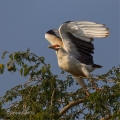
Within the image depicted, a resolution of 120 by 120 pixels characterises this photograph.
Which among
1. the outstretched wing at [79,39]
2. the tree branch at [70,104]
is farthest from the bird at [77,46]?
the tree branch at [70,104]

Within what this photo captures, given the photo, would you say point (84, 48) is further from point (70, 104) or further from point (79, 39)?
point (70, 104)

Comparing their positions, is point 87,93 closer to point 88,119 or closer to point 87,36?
point 88,119

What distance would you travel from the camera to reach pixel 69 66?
835 cm

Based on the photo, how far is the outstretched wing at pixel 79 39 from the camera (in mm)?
8531

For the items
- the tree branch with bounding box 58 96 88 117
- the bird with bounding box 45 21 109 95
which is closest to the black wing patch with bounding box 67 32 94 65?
the bird with bounding box 45 21 109 95

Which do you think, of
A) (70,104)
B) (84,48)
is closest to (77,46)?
(84,48)

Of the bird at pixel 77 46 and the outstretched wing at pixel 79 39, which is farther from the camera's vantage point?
the outstretched wing at pixel 79 39

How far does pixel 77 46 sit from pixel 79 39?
0.13m

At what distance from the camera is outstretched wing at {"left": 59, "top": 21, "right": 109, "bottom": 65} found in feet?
28.0

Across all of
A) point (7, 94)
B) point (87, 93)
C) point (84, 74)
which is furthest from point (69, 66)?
point (7, 94)

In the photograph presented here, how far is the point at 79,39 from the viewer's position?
8.77 metres

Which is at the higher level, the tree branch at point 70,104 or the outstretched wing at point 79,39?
the outstretched wing at point 79,39

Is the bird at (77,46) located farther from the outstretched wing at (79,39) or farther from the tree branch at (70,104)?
the tree branch at (70,104)

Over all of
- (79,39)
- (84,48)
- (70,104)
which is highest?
(79,39)
